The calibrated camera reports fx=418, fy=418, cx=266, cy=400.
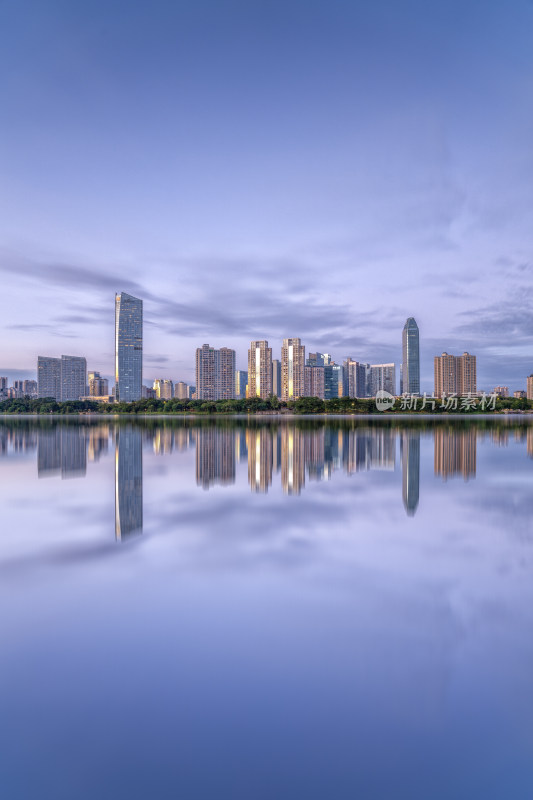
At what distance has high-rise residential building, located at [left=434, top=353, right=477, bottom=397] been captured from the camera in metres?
188

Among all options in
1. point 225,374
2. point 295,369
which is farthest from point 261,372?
point 225,374

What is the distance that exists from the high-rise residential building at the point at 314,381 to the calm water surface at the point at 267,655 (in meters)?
162

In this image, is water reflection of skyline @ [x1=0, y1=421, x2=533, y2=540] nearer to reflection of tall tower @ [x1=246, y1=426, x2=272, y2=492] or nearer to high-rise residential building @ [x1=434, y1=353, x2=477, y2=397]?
reflection of tall tower @ [x1=246, y1=426, x2=272, y2=492]

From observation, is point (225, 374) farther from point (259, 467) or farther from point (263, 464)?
point (259, 467)

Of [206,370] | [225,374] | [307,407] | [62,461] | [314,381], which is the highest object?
[206,370]

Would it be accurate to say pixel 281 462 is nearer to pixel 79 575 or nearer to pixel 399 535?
pixel 399 535

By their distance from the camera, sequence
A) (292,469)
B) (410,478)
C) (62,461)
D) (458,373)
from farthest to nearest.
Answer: (458,373)
(62,461)
(292,469)
(410,478)

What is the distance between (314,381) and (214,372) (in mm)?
43140

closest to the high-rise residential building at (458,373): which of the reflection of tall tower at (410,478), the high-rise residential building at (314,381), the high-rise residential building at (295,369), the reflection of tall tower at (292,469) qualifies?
the high-rise residential building at (314,381)

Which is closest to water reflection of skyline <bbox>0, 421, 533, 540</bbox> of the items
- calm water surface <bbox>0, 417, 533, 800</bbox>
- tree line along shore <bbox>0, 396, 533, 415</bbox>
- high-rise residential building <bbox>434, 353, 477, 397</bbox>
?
calm water surface <bbox>0, 417, 533, 800</bbox>

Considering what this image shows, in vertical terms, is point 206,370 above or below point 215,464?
above

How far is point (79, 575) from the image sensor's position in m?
6.27

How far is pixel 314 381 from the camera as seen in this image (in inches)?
6826

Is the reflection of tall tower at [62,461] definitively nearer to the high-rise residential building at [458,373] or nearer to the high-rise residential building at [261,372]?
the high-rise residential building at [261,372]
